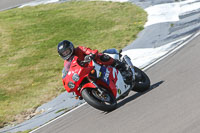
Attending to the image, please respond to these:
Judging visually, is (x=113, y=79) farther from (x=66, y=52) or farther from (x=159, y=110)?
(x=159, y=110)

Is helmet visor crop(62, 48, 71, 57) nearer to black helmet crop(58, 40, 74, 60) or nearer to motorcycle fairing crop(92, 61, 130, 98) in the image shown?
black helmet crop(58, 40, 74, 60)

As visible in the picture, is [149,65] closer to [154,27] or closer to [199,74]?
[199,74]

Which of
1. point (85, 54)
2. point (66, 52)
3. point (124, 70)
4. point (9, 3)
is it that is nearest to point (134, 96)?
point (124, 70)

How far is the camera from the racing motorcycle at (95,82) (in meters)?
7.59

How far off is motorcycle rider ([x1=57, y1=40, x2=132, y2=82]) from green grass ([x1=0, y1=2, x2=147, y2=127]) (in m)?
2.99

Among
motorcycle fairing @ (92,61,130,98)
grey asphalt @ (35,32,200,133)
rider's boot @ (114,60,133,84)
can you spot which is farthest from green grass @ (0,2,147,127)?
motorcycle fairing @ (92,61,130,98)

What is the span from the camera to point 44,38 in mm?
17406

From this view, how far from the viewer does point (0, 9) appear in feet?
75.8

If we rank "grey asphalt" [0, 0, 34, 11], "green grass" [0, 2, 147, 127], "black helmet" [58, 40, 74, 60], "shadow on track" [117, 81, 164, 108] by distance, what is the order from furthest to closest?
1. "grey asphalt" [0, 0, 34, 11]
2. "green grass" [0, 2, 147, 127]
3. "shadow on track" [117, 81, 164, 108]
4. "black helmet" [58, 40, 74, 60]

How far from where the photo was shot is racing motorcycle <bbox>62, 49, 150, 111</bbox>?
7.59m

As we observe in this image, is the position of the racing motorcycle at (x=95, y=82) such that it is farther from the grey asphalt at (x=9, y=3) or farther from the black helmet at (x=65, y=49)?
the grey asphalt at (x=9, y=3)

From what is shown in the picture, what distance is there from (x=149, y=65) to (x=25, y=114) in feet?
11.3

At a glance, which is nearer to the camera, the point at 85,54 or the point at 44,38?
the point at 85,54

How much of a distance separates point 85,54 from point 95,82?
713 millimetres
